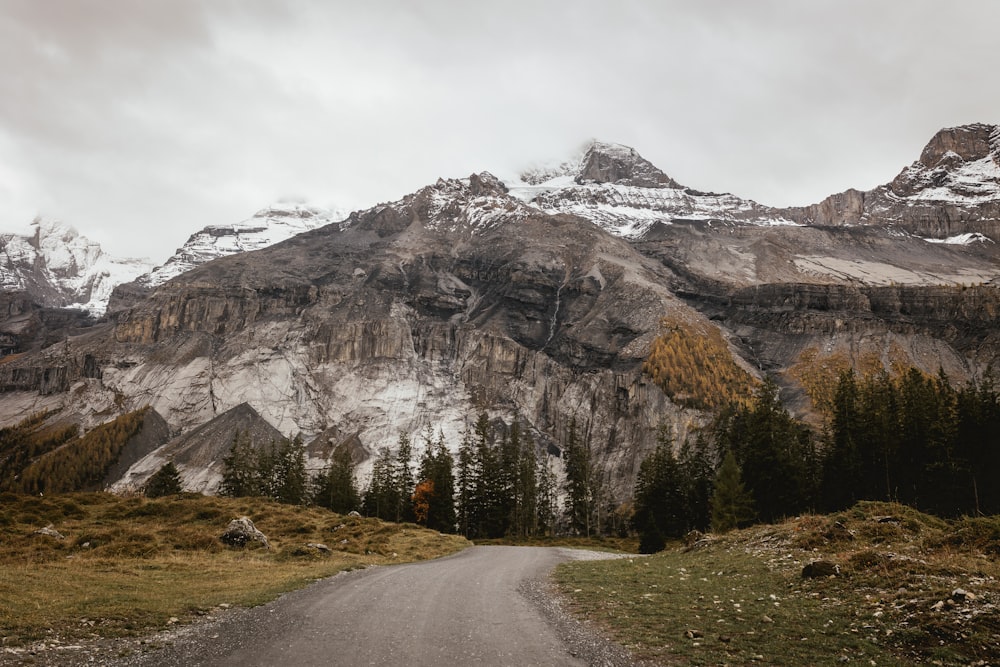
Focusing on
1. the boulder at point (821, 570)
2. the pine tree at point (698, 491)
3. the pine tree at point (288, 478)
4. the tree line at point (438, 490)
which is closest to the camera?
the boulder at point (821, 570)

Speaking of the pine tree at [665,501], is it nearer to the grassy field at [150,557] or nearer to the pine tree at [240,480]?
the grassy field at [150,557]

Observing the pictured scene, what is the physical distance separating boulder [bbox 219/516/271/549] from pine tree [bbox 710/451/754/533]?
3214 centimetres

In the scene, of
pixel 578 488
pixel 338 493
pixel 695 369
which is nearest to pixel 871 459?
pixel 578 488

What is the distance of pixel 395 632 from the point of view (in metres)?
13.8

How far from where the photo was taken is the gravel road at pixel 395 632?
1181 centimetres

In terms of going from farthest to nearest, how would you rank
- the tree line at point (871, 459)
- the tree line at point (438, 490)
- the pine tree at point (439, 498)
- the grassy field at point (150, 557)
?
the tree line at point (438, 490) < the pine tree at point (439, 498) < the tree line at point (871, 459) < the grassy field at point (150, 557)

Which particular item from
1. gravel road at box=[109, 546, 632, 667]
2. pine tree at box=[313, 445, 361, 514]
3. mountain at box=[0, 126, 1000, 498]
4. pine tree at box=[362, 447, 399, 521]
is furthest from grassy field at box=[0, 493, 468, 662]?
mountain at box=[0, 126, 1000, 498]

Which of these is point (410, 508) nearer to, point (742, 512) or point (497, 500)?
point (497, 500)

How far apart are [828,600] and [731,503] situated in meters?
33.6

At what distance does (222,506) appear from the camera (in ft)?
140

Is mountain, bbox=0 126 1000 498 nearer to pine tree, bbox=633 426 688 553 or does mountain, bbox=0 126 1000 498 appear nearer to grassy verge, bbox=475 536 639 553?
pine tree, bbox=633 426 688 553

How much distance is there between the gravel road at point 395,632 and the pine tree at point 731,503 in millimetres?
28570

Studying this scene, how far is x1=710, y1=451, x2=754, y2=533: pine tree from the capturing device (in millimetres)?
44156

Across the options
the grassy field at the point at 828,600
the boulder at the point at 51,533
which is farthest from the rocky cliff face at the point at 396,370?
the boulder at the point at 51,533
